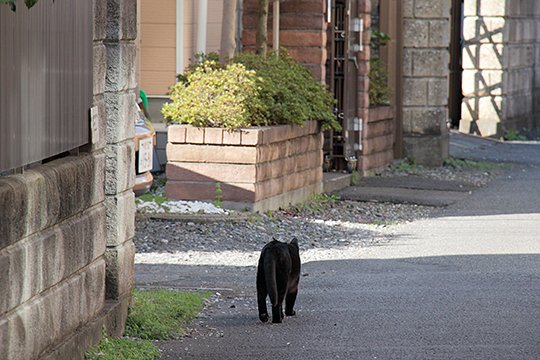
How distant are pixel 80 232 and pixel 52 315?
67cm

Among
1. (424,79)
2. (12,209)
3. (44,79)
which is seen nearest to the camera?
(12,209)

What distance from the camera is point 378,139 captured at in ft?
65.9

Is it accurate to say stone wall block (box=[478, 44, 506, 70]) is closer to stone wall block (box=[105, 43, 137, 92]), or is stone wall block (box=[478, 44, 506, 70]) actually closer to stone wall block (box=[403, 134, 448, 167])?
stone wall block (box=[403, 134, 448, 167])

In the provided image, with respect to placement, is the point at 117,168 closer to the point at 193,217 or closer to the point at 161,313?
the point at 161,313

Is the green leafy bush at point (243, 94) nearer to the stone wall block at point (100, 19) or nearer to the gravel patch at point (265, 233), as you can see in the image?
the gravel patch at point (265, 233)

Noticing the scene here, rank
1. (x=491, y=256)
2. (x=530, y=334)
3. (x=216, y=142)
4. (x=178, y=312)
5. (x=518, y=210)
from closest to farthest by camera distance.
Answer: (x=530, y=334) → (x=178, y=312) → (x=491, y=256) → (x=216, y=142) → (x=518, y=210)

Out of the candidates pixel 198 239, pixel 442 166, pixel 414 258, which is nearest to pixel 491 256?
pixel 414 258

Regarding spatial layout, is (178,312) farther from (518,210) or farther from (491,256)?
(518,210)

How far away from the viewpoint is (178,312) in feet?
28.7

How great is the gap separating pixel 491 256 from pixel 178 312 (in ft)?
14.4

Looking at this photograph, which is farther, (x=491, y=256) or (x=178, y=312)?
(x=491, y=256)

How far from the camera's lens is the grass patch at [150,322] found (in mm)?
7254

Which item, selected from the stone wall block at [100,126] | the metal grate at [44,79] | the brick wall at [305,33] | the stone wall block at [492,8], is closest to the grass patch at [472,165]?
the brick wall at [305,33]

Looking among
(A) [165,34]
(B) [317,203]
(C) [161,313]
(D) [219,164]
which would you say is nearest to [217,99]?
(D) [219,164]
